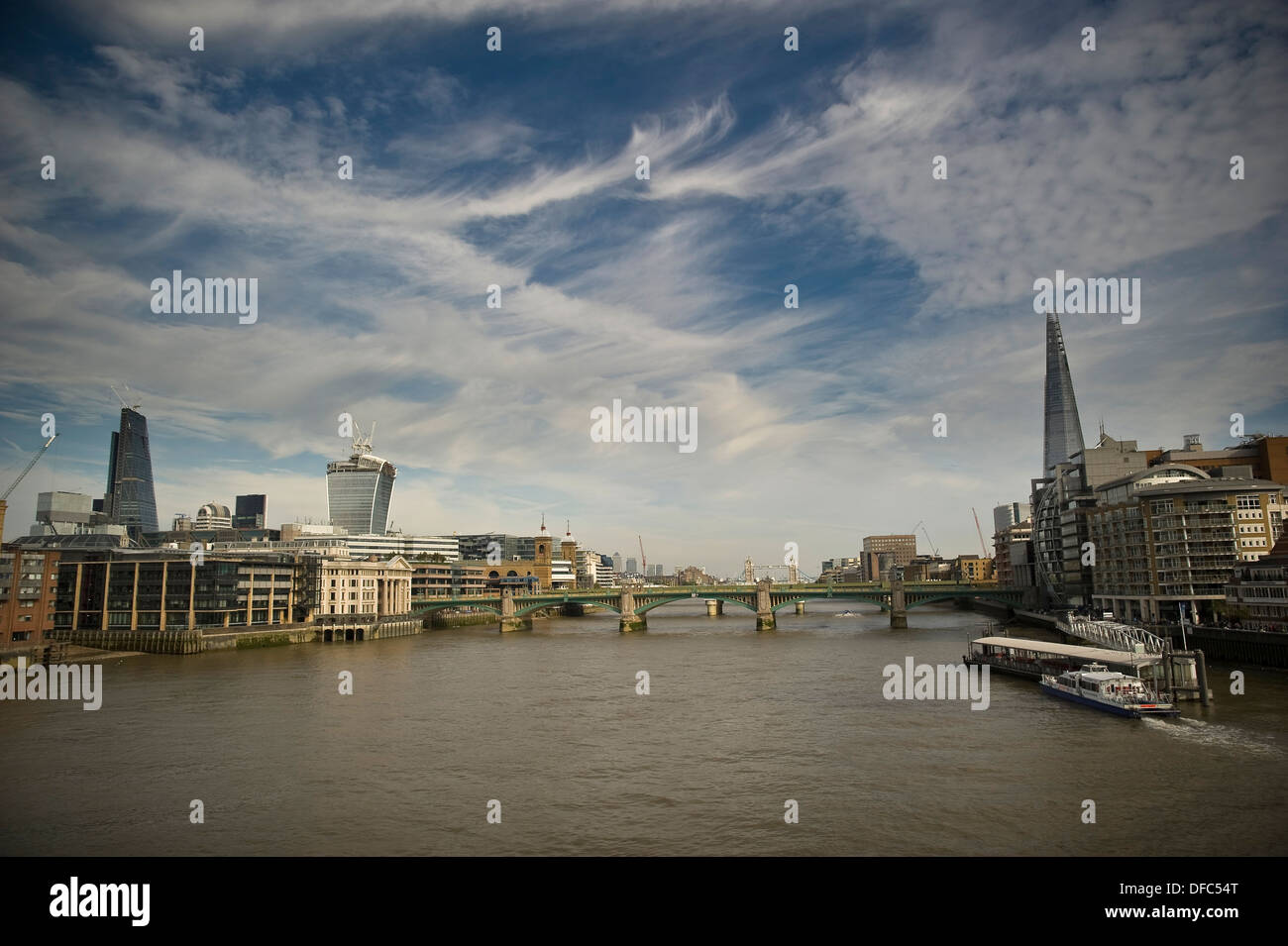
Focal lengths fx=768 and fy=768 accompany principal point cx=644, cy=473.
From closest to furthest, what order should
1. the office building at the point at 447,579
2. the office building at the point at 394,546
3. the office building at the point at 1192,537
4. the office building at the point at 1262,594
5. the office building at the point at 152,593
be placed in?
the office building at the point at 1262,594 → the office building at the point at 1192,537 → the office building at the point at 152,593 → the office building at the point at 447,579 → the office building at the point at 394,546

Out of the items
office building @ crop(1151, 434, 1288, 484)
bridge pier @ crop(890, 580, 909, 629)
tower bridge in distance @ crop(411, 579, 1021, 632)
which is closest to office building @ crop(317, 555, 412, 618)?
tower bridge in distance @ crop(411, 579, 1021, 632)

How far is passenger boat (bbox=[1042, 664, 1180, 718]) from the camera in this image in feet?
122

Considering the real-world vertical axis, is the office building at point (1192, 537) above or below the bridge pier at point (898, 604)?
above

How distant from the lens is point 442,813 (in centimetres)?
2369

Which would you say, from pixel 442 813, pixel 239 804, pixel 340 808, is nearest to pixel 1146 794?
pixel 442 813

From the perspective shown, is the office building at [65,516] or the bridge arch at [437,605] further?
the office building at [65,516]

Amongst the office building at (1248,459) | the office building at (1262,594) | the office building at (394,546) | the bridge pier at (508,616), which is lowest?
the bridge pier at (508,616)

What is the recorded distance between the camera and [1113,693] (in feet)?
127

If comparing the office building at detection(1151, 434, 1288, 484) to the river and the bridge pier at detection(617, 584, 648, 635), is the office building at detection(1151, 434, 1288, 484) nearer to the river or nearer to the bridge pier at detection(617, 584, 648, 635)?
the river

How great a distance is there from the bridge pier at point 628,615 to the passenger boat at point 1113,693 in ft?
216

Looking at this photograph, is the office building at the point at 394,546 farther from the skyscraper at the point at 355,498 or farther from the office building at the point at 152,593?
the office building at the point at 152,593

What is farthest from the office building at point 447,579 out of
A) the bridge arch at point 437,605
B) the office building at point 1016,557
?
the office building at point 1016,557

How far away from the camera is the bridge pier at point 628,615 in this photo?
344 ft

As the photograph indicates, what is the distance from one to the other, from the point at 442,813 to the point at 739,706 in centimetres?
2114
